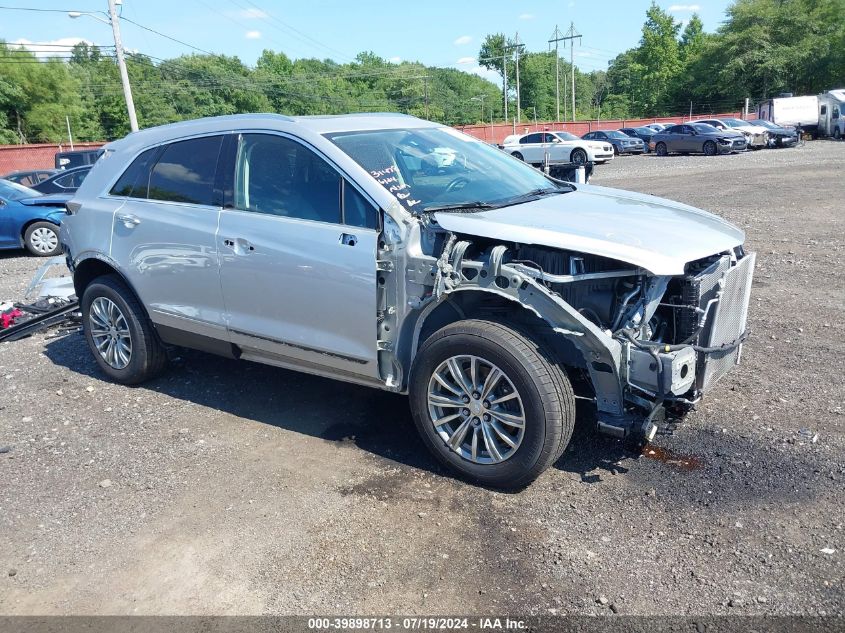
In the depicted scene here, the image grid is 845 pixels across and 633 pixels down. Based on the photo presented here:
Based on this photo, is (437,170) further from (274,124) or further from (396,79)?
(396,79)

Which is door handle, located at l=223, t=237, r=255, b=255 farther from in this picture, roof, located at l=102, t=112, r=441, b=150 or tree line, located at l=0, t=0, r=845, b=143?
tree line, located at l=0, t=0, r=845, b=143

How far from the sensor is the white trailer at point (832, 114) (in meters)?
39.1

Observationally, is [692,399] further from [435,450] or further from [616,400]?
[435,450]

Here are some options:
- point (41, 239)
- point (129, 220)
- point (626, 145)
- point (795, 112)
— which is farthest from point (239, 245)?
point (795, 112)

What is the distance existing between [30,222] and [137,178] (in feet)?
28.6

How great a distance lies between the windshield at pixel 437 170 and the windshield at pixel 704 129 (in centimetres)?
3126

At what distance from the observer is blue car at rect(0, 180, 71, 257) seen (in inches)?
494

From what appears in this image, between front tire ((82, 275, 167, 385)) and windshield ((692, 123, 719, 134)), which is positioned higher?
windshield ((692, 123, 719, 134))

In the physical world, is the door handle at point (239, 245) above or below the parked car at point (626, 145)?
below

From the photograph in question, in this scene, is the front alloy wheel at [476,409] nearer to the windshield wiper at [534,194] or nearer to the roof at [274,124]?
the windshield wiper at [534,194]

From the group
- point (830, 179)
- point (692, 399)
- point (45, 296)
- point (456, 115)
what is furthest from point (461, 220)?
point (456, 115)

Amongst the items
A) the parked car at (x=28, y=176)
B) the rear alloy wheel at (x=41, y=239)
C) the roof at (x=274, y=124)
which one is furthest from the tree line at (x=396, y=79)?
the roof at (x=274, y=124)

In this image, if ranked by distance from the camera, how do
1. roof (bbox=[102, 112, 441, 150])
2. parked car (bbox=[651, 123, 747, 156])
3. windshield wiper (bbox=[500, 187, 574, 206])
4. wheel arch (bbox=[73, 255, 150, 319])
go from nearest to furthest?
windshield wiper (bbox=[500, 187, 574, 206]) → roof (bbox=[102, 112, 441, 150]) → wheel arch (bbox=[73, 255, 150, 319]) → parked car (bbox=[651, 123, 747, 156])

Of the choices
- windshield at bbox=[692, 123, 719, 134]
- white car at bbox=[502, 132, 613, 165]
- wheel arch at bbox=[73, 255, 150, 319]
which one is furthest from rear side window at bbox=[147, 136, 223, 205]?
windshield at bbox=[692, 123, 719, 134]
